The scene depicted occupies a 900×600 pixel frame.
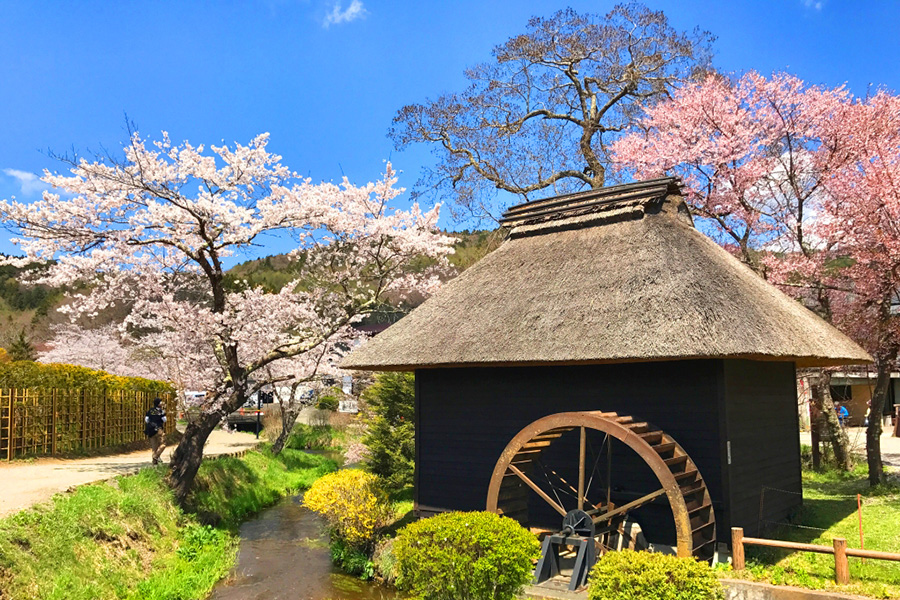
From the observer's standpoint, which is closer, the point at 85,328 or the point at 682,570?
the point at 682,570

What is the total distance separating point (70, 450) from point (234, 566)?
336 inches

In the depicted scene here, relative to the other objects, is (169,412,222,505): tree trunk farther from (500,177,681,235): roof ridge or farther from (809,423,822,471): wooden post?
(809,423,822,471): wooden post

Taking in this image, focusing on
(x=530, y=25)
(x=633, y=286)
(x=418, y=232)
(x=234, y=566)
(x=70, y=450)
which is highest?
(x=530, y=25)

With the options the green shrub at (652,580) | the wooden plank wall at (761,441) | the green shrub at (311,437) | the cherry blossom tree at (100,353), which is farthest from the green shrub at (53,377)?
the wooden plank wall at (761,441)

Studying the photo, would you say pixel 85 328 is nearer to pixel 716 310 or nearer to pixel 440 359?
pixel 440 359

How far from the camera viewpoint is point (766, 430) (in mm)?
11297

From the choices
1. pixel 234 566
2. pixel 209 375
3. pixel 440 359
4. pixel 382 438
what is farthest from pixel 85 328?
pixel 440 359

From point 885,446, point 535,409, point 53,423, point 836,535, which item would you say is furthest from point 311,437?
point 836,535

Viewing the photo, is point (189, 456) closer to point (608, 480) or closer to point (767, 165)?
point (608, 480)

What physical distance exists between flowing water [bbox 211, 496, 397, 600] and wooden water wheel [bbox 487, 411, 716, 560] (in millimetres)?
2725

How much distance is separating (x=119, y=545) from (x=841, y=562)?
9991mm

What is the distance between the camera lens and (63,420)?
1805 cm

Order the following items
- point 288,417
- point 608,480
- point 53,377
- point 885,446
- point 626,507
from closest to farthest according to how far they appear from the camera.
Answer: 1. point 626,507
2. point 608,480
3. point 53,377
4. point 885,446
5. point 288,417

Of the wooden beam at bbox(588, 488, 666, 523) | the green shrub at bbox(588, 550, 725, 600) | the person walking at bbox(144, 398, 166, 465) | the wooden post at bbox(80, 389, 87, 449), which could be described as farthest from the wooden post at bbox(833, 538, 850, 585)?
the wooden post at bbox(80, 389, 87, 449)
